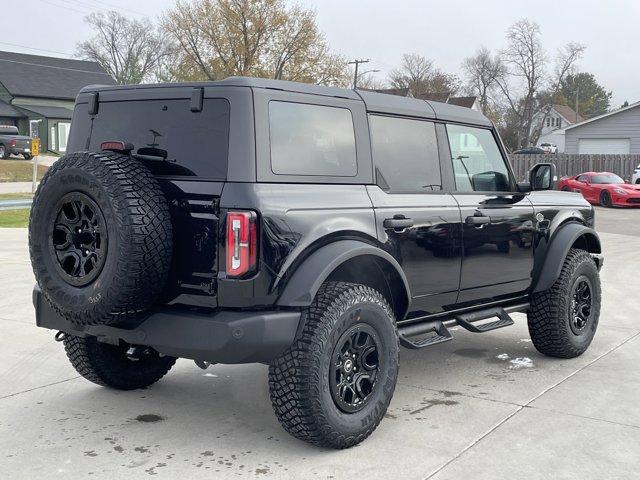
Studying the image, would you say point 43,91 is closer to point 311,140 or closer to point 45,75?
point 45,75

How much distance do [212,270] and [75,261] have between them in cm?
70

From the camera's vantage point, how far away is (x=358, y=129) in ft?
15.7

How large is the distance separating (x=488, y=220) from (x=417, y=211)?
793 millimetres

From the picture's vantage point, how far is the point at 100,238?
3941mm

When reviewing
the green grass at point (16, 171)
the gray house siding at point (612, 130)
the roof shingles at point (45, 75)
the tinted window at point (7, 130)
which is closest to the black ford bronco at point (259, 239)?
the green grass at point (16, 171)

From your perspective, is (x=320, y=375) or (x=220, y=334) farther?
(x=320, y=375)

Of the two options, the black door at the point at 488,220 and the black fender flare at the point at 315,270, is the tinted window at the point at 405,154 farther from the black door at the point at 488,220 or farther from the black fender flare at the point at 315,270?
the black fender flare at the point at 315,270

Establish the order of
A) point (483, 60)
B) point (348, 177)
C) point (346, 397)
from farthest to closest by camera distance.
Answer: point (483, 60)
point (348, 177)
point (346, 397)

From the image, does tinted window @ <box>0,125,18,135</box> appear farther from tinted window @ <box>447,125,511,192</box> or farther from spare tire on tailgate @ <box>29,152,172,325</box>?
spare tire on tailgate @ <box>29,152,172,325</box>

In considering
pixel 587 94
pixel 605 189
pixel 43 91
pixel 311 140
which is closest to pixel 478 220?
pixel 311 140

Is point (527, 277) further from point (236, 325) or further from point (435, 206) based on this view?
point (236, 325)

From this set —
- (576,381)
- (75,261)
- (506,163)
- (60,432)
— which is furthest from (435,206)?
(60,432)

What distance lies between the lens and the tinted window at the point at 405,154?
4926 mm

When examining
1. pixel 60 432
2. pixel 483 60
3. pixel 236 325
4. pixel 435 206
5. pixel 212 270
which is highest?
pixel 483 60
